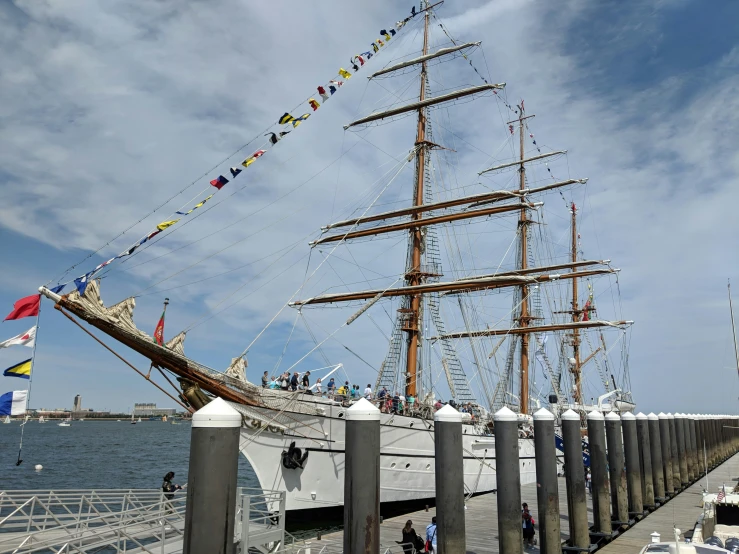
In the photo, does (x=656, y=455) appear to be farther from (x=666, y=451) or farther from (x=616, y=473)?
(x=616, y=473)

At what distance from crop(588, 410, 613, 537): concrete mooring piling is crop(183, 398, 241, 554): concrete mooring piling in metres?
9.62

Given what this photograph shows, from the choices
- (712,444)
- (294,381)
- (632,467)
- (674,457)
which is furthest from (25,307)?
(712,444)

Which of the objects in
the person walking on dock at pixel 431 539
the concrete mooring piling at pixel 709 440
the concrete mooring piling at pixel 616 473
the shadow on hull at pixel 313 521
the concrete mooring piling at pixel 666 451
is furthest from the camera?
the concrete mooring piling at pixel 709 440

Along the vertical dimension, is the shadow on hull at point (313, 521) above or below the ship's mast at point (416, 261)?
below

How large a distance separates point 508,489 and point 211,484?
5846 mm

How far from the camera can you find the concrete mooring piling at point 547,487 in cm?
1050

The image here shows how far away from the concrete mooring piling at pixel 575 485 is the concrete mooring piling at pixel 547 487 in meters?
0.93

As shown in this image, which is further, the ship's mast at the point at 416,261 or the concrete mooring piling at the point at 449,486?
the ship's mast at the point at 416,261

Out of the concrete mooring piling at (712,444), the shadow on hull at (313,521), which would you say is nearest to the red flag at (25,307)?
the shadow on hull at (313,521)

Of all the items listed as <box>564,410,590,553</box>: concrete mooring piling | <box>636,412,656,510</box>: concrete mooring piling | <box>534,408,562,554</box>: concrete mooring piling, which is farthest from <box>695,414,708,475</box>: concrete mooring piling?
<box>534,408,562,554</box>: concrete mooring piling

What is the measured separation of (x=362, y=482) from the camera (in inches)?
281

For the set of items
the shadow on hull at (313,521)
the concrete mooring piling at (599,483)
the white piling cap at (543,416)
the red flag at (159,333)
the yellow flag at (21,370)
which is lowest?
the shadow on hull at (313,521)

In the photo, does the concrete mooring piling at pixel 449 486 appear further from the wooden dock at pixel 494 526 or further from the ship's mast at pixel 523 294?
the ship's mast at pixel 523 294

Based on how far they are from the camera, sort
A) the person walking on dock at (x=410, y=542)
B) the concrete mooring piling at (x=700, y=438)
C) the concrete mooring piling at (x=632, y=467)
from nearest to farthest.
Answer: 1. the person walking on dock at (x=410, y=542)
2. the concrete mooring piling at (x=632, y=467)
3. the concrete mooring piling at (x=700, y=438)
